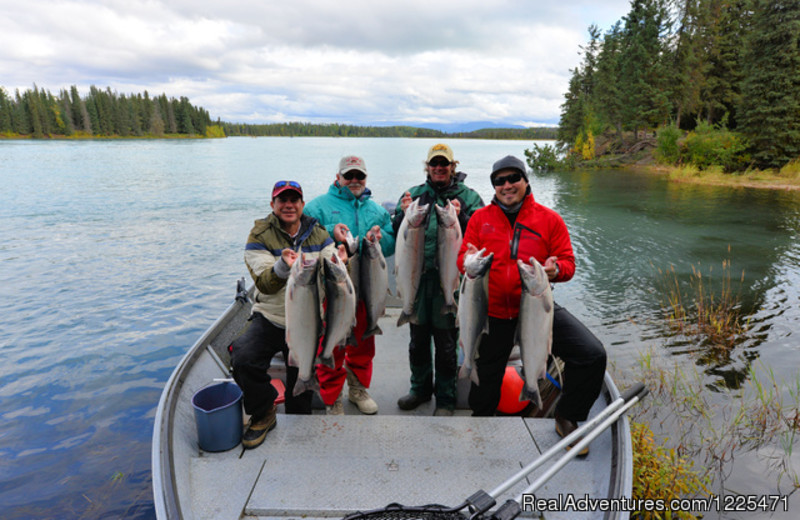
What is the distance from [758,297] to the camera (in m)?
11.7

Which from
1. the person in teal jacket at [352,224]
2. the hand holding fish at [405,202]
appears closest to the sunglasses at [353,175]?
the person in teal jacket at [352,224]

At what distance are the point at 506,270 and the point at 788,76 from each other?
38.8 metres

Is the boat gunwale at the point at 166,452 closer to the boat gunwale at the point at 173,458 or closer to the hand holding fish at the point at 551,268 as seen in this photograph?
the boat gunwale at the point at 173,458

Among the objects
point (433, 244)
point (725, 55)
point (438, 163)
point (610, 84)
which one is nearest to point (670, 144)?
point (725, 55)

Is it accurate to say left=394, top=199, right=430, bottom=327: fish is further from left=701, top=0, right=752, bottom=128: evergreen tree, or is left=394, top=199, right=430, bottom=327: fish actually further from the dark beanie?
left=701, top=0, right=752, bottom=128: evergreen tree

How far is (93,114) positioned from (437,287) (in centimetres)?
12343

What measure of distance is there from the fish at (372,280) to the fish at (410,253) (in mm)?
158

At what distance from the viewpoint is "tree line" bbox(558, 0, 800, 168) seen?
30.0 meters

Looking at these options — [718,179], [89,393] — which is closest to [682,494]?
[89,393]

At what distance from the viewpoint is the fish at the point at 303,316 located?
328cm

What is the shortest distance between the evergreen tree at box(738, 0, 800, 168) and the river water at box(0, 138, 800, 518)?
730 cm

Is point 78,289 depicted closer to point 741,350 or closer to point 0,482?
point 0,482

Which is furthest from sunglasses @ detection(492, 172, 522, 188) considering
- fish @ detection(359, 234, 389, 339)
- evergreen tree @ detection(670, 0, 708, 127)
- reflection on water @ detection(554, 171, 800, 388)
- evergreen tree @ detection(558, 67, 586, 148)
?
evergreen tree @ detection(558, 67, 586, 148)

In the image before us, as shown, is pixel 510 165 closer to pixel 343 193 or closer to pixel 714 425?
pixel 343 193
